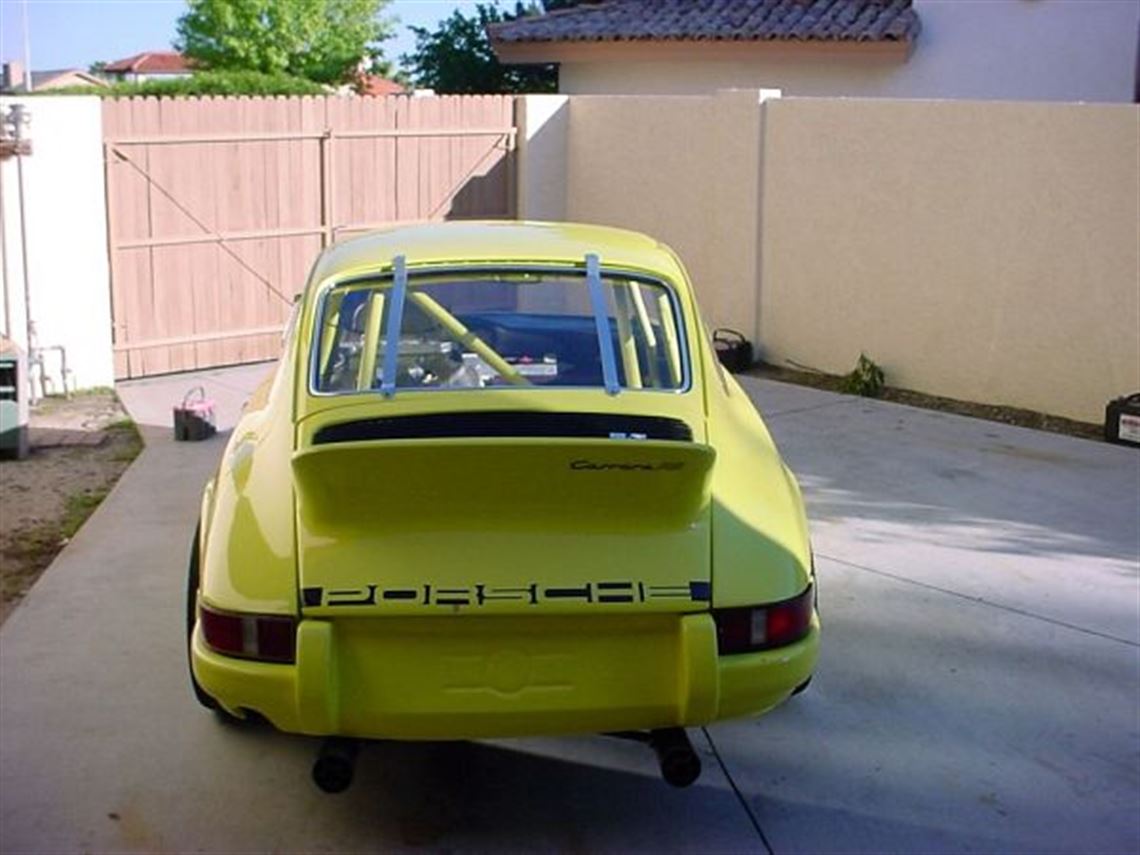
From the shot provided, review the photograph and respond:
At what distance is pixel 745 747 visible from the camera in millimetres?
5094

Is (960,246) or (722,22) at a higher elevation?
(722,22)

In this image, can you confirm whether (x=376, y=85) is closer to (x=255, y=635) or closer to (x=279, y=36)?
(x=279, y=36)

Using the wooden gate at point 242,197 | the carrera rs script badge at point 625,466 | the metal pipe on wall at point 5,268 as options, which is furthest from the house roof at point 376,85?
the carrera rs script badge at point 625,466

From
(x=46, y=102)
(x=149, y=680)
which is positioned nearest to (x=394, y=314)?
(x=149, y=680)

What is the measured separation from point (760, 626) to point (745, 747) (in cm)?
118

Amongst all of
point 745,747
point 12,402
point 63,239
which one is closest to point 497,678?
point 745,747

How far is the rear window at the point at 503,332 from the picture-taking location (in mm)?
4941

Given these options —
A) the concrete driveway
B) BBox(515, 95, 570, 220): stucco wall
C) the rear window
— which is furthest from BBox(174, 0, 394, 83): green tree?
the rear window

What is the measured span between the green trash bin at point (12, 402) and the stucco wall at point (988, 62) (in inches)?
394

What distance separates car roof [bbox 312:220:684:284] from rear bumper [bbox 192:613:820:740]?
5.45 ft

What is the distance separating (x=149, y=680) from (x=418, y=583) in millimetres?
2139

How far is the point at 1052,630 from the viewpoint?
6238 mm

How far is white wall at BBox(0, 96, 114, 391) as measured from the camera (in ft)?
35.2

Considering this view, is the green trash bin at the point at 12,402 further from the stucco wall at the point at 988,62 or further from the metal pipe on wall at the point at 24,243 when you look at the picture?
the stucco wall at the point at 988,62
